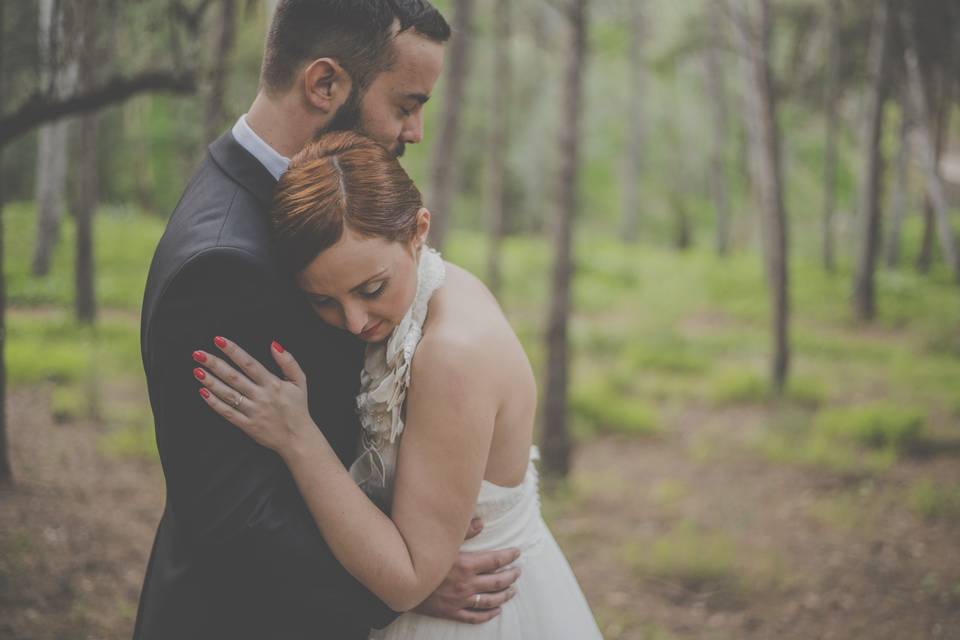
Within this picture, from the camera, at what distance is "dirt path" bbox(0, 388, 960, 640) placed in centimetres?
465

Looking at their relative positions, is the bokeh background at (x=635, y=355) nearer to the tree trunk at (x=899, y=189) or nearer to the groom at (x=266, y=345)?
the tree trunk at (x=899, y=189)

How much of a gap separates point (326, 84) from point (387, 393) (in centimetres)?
69

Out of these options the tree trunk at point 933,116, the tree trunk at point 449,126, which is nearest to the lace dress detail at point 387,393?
the tree trunk at point 449,126

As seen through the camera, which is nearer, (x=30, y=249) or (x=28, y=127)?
(x=28, y=127)

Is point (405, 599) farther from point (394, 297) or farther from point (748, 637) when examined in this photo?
point (748, 637)

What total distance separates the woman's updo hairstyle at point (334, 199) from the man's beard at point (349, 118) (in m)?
0.11

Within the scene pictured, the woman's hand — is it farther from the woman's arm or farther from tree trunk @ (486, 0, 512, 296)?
tree trunk @ (486, 0, 512, 296)

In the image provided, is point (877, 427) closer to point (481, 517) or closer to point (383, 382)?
point (481, 517)

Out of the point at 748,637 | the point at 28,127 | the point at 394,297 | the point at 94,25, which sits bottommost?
the point at 748,637

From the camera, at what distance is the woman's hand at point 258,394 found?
159cm

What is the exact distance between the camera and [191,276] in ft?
5.10

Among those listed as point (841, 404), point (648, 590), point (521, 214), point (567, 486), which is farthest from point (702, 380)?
point (521, 214)

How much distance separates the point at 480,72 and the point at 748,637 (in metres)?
20.8

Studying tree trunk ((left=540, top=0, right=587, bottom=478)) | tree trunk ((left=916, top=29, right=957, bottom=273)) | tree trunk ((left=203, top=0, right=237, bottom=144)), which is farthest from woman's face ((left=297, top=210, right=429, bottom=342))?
tree trunk ((left=916, top=29, right=957, bottom=273))
